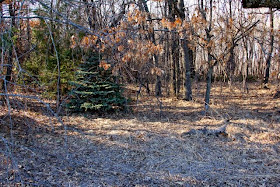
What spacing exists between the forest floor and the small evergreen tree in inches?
13.9

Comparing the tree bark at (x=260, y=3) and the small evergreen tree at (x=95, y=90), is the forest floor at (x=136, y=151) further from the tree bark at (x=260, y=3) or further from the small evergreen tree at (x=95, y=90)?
the tree bark at (x=260, y=3)

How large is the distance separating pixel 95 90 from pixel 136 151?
2.89m

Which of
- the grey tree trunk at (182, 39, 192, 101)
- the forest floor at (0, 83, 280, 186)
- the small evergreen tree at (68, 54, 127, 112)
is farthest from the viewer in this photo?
the grey tree trunk at (182, 39, 192, 101)

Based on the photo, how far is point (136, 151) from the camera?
4.61m

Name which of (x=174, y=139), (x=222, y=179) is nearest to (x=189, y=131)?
(x=174, y=139)

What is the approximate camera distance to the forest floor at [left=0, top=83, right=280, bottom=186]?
353cm

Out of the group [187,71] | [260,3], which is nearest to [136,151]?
[260,3]

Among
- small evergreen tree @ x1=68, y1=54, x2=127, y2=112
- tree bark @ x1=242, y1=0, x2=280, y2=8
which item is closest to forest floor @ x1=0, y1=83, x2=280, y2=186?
small evergreen tree @ x1=68, y1=54, x2=127, y2=112

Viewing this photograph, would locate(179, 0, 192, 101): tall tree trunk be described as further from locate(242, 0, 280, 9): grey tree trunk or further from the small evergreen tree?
locate(242, 0, 280, 9): grey tree trunk

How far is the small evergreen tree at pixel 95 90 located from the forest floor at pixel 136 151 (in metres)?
0.35

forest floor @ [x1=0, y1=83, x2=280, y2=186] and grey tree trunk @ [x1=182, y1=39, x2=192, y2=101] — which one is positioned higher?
grey tree trunk @ [x1=182, y1=39, x2=192, y2=101]

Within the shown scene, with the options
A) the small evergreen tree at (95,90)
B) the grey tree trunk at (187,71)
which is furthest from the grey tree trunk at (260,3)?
the grey tree trunk at (187,71)

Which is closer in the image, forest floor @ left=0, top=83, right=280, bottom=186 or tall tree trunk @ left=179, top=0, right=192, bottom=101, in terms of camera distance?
forest floor @ left=0, top=83, right=280, bottom=186

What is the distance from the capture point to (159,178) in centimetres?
362
